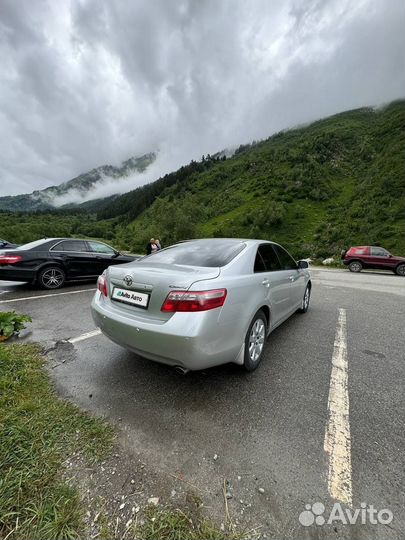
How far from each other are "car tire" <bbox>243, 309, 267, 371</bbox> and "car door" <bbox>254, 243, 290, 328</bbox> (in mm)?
219

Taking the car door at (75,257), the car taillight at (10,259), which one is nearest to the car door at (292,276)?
the car door at (75,257)

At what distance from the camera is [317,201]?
37625 millimetres

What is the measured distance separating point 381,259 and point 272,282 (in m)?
16.1

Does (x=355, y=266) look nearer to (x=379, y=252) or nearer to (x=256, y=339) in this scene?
(x=379, y=252)

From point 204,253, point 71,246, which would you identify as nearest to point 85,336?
point 204,253

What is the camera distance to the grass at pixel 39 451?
4.41 feet

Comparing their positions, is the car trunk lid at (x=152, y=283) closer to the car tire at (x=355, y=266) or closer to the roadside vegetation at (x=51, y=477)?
the roadside vegetation at (x=51, y=477)

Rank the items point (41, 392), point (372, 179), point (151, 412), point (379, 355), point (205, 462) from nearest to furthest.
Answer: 1. point (205, 462)
2. point (151, 412)
3. point (41, 392)
4. point (379, 355)
5. point (372, 179)

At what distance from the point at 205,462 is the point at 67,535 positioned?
86 cm

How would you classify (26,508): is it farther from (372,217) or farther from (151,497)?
(372,217)

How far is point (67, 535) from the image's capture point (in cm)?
130

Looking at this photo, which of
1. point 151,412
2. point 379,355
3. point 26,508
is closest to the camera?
point 26,508

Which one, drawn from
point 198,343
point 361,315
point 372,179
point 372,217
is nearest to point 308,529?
point 198,343

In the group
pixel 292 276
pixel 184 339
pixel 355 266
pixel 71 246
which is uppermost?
pixel 71 246
